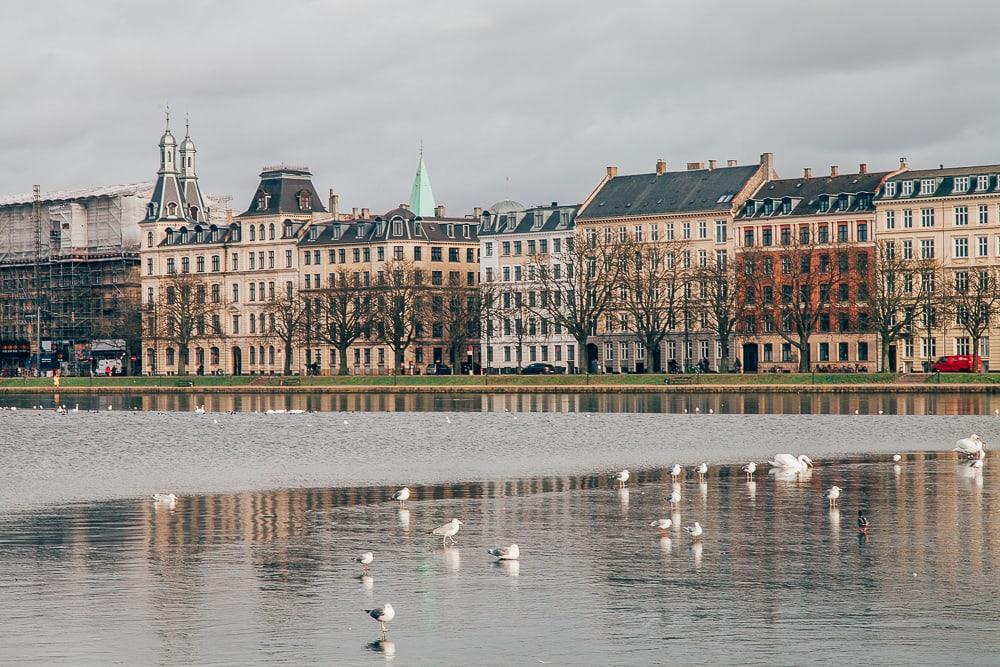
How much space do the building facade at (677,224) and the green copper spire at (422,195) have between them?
4982cm

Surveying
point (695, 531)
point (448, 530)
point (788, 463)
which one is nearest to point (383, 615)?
point (448, 530)

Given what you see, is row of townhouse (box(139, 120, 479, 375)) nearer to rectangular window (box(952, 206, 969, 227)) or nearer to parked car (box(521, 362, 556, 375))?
parked car (box(521, 362, 556, 375))

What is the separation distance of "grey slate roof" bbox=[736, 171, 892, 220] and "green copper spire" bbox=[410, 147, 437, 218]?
62.9 m

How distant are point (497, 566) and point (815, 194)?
112 meters

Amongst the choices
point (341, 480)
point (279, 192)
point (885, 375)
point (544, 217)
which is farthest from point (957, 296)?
point (341, 480)

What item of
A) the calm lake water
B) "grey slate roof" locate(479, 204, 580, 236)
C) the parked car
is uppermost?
"grey slate roof" locate(479, 204, 580, 236)

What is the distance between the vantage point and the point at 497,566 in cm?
2631

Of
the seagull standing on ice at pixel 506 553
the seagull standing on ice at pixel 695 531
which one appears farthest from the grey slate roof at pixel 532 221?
the seagull standing on ice at pixel 506 553

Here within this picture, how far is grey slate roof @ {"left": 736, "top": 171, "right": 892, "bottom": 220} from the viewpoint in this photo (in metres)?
132

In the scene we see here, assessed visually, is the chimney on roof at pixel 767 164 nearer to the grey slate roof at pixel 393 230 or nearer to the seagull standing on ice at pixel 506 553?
the grey slate roof at pixel 393 230

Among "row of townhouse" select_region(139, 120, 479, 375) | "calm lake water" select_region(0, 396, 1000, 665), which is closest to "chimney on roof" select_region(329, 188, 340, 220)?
"row of townhouse" select_region(139, 120, 479, 375)

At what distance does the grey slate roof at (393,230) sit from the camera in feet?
511

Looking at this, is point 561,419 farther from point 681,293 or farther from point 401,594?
point 681,293

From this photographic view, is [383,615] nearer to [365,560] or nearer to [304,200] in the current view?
[365,560]
